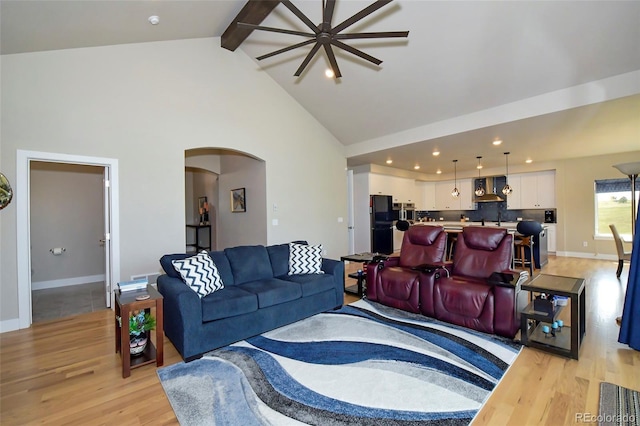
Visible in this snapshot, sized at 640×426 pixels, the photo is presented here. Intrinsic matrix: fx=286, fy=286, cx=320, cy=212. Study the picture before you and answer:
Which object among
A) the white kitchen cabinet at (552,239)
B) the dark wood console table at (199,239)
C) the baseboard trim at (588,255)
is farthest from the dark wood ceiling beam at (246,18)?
the baseboard trim at (588,255)

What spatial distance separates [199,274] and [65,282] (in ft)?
13.8

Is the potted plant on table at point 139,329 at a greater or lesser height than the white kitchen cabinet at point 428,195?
lesser

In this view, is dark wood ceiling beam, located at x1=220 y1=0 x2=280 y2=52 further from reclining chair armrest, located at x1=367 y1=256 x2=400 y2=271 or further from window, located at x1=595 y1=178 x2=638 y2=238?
window, located at x1=595 y1=178 x2=638 y2=238

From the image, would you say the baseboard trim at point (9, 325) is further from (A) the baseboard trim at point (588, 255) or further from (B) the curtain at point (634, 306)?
(A) the baseboard trim at point (588, 255)

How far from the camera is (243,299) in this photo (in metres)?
2.81

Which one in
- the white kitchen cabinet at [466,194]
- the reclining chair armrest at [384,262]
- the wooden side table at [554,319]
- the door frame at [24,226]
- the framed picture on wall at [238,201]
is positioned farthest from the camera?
the white kitchen cabinet at [466,194]

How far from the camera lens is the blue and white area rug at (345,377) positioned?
181cm

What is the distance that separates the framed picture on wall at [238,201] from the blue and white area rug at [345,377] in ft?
11.8

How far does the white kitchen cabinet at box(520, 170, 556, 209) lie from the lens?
7.91 metres

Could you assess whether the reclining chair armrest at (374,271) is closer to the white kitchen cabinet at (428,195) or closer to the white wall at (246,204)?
the white wall at (246,204)

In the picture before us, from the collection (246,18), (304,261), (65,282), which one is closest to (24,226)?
(65,282)

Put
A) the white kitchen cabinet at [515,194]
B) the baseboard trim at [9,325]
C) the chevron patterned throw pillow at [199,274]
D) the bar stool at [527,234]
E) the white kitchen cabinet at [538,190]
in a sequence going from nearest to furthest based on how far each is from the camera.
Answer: the chevron patterned throw pillow at [199,274], the baseboard trim at [9,325], the bar stool at [527,234], the white kitchen cabinet at [538,190], the white kitchen cabinet at [515,194]

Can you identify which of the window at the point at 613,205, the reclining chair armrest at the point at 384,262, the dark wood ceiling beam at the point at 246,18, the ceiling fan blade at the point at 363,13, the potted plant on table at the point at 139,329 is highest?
the dark wood ceiling beam at the point at 246,18

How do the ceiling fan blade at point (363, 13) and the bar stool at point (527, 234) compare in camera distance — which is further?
the bar stool at point (527, 234)
